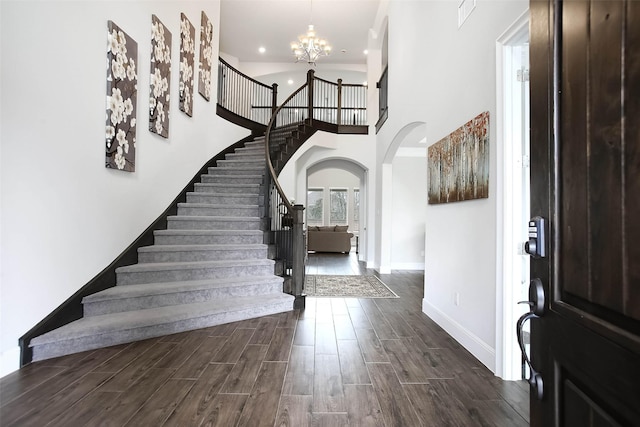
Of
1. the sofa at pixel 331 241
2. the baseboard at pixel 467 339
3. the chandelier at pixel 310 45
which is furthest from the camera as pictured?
the sofa at pixel 331 241

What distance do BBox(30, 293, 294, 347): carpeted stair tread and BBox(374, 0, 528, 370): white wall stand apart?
1.85 meters

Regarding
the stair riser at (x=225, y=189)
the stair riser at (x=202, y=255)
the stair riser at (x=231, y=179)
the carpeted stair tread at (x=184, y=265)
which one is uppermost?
the stair riser at (x=231, y=179)

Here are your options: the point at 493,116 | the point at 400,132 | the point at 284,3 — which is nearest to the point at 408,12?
the point at 400,132

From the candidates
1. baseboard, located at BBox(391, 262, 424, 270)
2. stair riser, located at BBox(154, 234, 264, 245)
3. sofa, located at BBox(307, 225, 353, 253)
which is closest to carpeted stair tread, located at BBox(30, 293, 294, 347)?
stair riser, located at BBox(154, 234, 264, 245)

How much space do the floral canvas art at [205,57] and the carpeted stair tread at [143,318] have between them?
3.67m

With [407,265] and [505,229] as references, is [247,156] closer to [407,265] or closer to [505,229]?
[407,265]

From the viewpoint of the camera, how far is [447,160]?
3168mm

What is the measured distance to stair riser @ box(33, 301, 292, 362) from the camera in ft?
7.98

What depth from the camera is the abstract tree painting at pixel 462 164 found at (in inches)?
98.6

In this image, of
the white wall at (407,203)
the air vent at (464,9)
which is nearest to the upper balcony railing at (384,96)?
the white wall at (407,203)

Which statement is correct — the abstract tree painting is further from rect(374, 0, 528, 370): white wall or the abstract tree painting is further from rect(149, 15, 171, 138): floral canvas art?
rect(149, 15, 171, 138): floral canvas art

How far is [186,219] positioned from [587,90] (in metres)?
4.35

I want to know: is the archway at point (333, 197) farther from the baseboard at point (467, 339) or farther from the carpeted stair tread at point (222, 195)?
the baseboard at point (467, 339)

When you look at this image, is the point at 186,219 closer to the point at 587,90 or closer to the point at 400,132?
the point at 400,132
